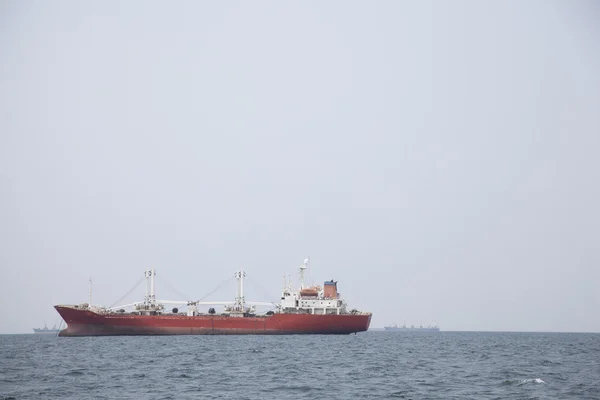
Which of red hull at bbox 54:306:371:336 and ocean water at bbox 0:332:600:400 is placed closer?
→ ocean water at bbox 0:332:600:400

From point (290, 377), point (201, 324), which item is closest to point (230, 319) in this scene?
point (201, 324)

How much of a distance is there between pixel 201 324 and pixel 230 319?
15.0 feet

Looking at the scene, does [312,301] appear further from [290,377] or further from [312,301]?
[290,377]

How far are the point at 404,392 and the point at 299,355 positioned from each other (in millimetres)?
26593

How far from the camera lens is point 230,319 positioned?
339 ft

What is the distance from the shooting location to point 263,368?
50062 mm

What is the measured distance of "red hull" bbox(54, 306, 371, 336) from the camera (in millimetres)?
100625

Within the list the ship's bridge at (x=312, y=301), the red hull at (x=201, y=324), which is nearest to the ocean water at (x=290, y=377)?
the red hull at (x=201, y=324)

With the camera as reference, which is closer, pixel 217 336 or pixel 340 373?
pixel 340 373

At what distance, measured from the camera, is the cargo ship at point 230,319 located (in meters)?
101

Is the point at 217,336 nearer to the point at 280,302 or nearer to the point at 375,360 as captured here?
the point at 280,302

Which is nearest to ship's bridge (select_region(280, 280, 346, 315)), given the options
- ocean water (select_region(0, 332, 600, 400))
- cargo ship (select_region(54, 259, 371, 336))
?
cargo ship (select_region(54, 259, 371, 336))

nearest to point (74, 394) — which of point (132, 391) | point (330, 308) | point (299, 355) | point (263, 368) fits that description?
point (132, 391)

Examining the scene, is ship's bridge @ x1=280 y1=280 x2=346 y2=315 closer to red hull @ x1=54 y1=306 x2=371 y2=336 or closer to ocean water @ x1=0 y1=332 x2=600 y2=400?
red hull @ x1=54 y1=306 x2=371 y2=336
